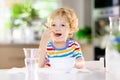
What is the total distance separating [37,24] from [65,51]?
3082 millimetres

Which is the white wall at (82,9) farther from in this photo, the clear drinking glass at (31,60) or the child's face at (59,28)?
the clear drinking glass at (31,60)

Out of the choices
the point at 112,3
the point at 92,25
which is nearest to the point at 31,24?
the point at 92,25

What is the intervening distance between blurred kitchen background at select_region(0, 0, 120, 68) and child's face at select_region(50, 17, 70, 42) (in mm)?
2508

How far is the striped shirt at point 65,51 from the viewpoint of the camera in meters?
1.50

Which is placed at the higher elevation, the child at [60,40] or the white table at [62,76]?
the child at [60,40]

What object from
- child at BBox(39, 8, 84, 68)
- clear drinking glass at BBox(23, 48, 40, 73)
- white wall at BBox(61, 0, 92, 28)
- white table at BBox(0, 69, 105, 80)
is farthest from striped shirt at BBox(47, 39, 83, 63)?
white wall at BBox(61, 0, 92, 28)

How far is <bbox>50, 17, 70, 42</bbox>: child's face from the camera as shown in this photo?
1.51 metres

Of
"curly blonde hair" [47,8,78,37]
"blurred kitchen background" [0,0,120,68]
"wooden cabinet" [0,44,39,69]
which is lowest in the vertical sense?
"wooden cabinet" [0,44,39,69]

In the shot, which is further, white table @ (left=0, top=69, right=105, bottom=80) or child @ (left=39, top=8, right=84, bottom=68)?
child @ (left=39, top=8, right=84, bottom=68)

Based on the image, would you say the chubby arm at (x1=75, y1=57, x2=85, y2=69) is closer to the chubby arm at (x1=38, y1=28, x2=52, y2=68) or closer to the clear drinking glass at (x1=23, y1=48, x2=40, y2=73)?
the chubby arm at (x1=38, y1=28, x2=52, y2=68)

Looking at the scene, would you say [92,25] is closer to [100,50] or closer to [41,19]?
[100,50]

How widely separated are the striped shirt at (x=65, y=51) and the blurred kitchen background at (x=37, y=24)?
8.07 ft

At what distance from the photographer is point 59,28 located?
1.51 meters

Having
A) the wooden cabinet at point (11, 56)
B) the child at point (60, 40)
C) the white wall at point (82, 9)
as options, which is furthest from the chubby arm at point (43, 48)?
the white wall at point (82, 9)
